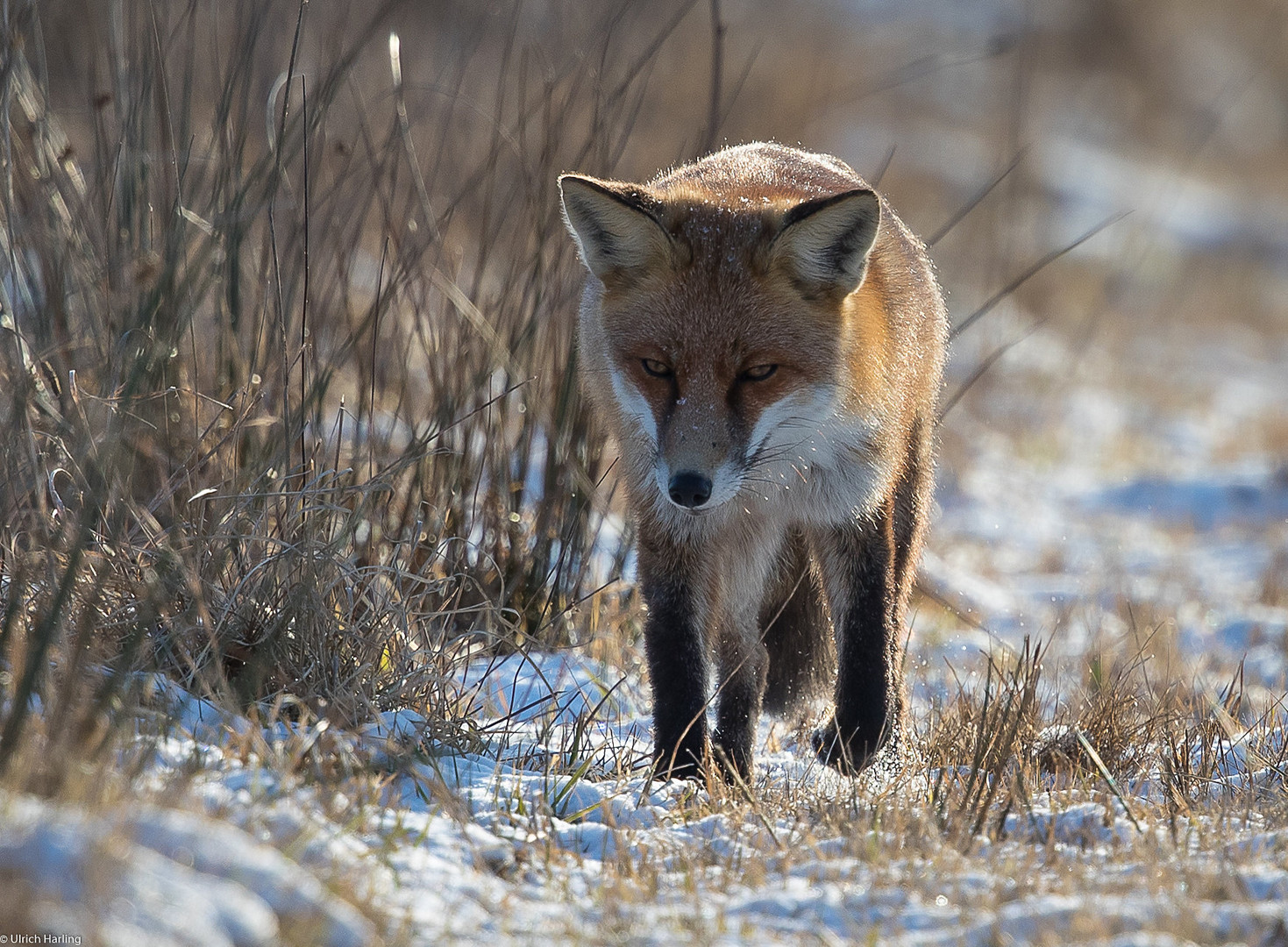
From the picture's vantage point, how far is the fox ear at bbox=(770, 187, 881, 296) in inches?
148

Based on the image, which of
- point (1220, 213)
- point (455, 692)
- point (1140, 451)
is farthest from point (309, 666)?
point (1220, 213)

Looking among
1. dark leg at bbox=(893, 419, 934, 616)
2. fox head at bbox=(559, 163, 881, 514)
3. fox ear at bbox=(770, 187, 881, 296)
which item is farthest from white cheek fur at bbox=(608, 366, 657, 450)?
dark leg at bbox=(893, 419, 934, 616)

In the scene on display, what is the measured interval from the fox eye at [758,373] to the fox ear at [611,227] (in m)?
0.50

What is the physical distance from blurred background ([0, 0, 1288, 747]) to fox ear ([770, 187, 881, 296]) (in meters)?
0.88

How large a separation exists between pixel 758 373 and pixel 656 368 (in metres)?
0.33

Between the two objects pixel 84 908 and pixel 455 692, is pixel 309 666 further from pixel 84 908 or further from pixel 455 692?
pixel 84 908

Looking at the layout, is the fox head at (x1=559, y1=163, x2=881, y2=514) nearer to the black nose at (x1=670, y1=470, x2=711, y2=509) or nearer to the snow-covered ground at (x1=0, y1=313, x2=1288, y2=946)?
the black nose at (x1=670, y1=470, x2=711, y2=509)

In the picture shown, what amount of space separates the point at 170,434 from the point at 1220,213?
22772mm

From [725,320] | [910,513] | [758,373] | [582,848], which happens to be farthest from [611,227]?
[582,848]

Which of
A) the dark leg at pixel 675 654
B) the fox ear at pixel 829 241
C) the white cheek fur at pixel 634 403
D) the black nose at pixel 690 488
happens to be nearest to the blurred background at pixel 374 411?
the white cheek fur at pixel 634 403

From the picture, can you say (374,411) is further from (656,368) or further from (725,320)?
(725,320)

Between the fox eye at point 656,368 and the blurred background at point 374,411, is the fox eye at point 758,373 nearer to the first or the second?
the fox eye at point 656,368

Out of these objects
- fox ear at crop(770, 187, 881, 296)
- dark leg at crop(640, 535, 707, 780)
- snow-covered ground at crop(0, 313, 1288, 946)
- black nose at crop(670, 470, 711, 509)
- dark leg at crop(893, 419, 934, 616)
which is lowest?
snow-covered ground at crop(0, 313, 1288, 946)

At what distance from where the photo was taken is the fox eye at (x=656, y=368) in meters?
3.84
